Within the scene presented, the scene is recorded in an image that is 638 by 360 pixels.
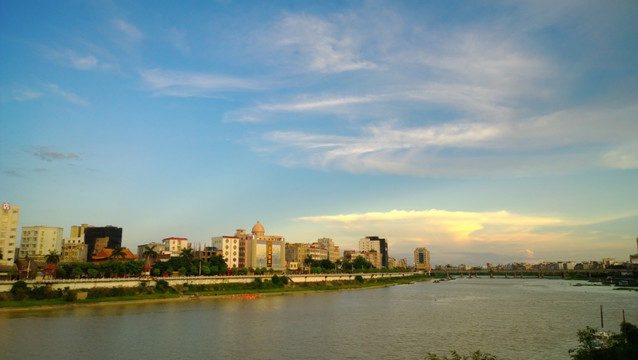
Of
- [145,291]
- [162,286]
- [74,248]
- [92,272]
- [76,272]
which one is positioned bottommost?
[145,291]

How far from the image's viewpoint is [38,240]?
498 ft

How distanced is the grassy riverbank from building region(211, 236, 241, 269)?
88.4 ft

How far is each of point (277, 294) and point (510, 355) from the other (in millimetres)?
79652

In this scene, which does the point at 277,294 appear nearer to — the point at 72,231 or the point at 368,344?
the point at 368,344

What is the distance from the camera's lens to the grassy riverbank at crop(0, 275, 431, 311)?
7631cm

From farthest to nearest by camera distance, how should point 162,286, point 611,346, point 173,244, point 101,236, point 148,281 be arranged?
1. point 101,236
2. point 173,244
3. point 162,286
4. point 148,281
5. point 611,346

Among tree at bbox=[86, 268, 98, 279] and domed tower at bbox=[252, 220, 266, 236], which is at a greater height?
domed tower at bbox=[252, 220, 266, 236]

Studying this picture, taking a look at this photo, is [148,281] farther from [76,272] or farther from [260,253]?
[260,253]

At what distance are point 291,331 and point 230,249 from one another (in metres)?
101

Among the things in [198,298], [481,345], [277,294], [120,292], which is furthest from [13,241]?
[481,345]

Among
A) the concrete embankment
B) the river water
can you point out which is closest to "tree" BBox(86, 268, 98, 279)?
the concrete embankment

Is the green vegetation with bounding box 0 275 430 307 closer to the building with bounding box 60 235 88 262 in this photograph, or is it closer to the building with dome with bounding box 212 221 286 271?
the building with dome with bounding box 212 221 286 271

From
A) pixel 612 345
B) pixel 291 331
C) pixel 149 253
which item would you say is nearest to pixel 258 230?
pixel 149 253

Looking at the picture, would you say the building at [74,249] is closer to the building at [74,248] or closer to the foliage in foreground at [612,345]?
the building at [74,248]
